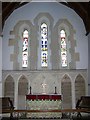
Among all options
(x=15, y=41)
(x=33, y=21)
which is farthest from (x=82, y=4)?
(x=15, y=41)

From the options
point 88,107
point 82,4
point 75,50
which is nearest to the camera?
point 88,107

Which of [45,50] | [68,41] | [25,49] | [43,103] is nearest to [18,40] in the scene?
[25,49]

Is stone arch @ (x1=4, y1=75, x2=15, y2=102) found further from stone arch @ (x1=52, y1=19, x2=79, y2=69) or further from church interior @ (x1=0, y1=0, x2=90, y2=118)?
stone arch @ (x1=52, y1=19, x2=79, y2=69)

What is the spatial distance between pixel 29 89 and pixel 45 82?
29.4 inches

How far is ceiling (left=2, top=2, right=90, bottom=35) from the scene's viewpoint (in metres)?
10.3

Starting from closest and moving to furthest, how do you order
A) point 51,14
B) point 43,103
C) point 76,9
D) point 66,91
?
point 43,103 < point 66,91 < point 76,9 < point 51,14

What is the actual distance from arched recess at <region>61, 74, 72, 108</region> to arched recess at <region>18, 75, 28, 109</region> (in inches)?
62.5

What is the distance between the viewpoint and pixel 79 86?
423 inches

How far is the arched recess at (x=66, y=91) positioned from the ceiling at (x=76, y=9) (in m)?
2.25

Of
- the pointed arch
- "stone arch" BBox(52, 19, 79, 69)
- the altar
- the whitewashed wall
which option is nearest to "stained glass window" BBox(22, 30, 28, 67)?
the whitewashed wall

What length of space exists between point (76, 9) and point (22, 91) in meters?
4.31

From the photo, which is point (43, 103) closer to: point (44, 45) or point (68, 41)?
point (44, 45)

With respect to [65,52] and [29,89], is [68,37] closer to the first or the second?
[65,52]

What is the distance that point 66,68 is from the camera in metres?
10.9
